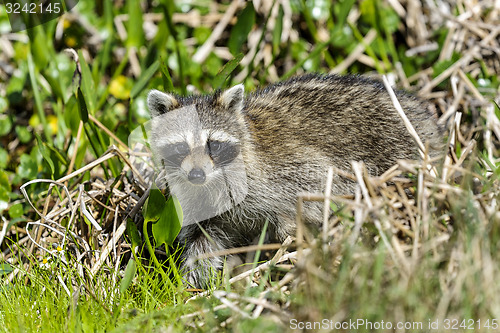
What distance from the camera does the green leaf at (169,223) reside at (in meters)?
4.34

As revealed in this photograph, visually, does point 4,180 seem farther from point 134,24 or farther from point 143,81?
point 134,24

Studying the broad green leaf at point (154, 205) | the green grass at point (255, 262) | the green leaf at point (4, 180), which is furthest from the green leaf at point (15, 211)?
the broad green leaf at point (154, 205)

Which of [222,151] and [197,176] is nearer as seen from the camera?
[197,176]

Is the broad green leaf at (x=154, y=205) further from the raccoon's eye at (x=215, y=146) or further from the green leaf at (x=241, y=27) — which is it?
the green leaf at (x=241, y=27)

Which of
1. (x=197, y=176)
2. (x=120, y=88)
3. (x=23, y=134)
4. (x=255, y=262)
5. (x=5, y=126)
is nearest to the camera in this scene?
(x=255, y=262)

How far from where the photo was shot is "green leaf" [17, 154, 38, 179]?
19.4ft

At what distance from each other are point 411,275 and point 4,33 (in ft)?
22.1

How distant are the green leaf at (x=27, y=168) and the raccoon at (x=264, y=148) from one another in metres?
1.71

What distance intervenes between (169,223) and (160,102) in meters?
1.11

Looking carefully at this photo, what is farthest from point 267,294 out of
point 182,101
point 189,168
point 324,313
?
point 182,101

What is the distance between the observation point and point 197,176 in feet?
14.3

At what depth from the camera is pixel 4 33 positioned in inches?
301

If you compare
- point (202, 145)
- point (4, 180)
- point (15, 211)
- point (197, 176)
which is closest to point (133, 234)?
point (197, 176)

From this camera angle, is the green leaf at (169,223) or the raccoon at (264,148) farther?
the raccoon at (264,148)
